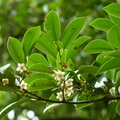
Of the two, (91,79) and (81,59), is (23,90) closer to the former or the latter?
(91,79)

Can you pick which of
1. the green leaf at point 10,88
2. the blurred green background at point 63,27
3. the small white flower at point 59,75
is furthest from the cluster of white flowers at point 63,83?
the blurred green background at point 63,27

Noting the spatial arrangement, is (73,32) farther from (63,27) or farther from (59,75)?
(63,27)

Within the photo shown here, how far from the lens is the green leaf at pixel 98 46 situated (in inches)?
34.7

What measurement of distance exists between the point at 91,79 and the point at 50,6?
1746mm

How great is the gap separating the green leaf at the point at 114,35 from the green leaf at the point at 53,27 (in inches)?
6.5

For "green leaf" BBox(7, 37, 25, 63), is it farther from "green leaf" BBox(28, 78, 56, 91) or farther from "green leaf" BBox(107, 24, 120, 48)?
"green leaf" BBox(107, 24, 120, 48)

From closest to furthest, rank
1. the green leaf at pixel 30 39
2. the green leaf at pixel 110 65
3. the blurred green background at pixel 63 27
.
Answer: the green leaf at pixel 110 65 < the green leaf at pixel 30 39 < the blurred green background at pixel 63 27

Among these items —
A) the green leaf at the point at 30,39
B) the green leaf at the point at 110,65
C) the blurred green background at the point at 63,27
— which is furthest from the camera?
the blurred green background at the point at 63,27

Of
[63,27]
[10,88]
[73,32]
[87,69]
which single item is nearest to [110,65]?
[87,69]

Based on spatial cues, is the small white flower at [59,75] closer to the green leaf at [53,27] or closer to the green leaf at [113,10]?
the green leaf at [53,27]

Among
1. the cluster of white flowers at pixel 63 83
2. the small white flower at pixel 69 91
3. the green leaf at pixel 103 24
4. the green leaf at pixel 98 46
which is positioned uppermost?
the green leaf at pixel 103 24

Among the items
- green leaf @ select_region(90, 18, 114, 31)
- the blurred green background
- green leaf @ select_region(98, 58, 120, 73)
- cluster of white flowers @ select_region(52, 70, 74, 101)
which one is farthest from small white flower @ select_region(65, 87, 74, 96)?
the blurred green background

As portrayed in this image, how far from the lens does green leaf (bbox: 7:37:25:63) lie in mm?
879

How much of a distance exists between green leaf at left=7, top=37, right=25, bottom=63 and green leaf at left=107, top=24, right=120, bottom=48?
0.28 meters
